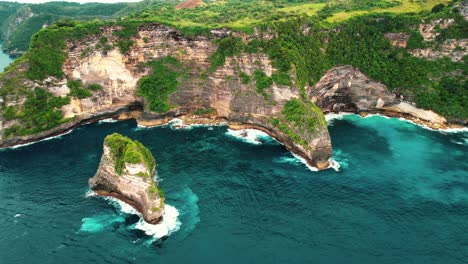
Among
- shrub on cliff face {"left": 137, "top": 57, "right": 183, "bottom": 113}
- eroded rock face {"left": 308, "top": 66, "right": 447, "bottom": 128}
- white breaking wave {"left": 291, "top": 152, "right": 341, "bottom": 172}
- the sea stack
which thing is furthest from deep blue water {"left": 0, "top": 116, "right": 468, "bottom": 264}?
eroded rock face {"left": 308, "top": 66, "right": 447, "bottom": 128}

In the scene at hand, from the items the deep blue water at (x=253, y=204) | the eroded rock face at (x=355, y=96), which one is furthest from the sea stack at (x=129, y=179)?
the eroded rock face at (x=355, y=96)

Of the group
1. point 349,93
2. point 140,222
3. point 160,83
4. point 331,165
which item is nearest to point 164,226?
point 140,222

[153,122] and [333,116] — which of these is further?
[333,116]

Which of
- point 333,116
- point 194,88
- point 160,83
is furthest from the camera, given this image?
point 333,116

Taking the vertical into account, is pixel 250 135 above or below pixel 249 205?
above

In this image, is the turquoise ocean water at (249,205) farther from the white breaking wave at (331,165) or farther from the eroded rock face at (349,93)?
the eroded rock face at (349,93)

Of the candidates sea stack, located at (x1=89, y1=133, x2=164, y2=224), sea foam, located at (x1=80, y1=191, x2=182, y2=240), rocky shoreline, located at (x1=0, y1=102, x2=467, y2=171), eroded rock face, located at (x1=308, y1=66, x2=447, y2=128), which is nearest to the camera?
sea foam, located at (x1=80, y1=191, x2=182, y2=240)

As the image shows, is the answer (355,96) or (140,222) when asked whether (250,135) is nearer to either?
(355,96)

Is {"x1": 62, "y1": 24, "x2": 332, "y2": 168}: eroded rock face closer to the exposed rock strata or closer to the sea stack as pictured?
the exposed rock strata

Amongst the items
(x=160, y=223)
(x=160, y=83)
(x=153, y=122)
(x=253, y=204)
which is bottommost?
(x=253, y=204)
